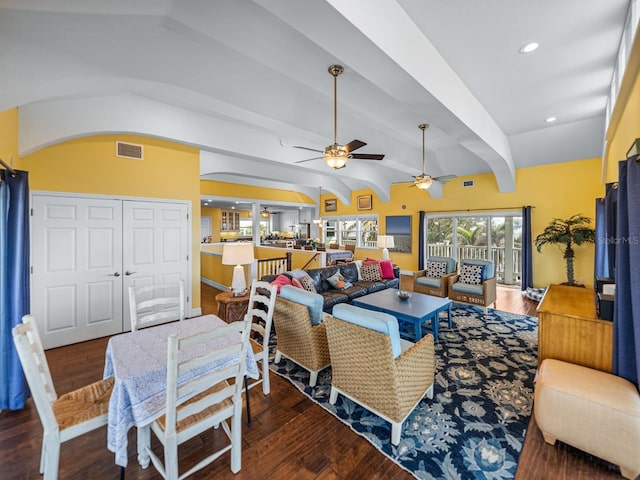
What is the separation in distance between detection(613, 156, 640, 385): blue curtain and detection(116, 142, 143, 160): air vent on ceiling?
542 centimetres

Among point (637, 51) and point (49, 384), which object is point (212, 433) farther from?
point (637, 51)

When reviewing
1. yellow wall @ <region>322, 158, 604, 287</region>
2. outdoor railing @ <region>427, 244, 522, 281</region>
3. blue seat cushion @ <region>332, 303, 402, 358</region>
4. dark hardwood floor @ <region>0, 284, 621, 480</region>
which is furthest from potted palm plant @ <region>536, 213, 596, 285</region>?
blue seat cushion @ <region>332, 303, 402, 358</region>

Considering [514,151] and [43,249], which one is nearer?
[43,249]

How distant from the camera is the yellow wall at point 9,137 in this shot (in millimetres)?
2512

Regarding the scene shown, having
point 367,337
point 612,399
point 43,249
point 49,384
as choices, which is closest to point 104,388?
point 49,384

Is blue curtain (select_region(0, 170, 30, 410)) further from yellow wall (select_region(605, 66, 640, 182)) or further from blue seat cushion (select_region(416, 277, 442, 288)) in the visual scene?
blue seat cushion (select_region(416, 277, 442, 288))

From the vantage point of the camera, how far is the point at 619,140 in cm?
307

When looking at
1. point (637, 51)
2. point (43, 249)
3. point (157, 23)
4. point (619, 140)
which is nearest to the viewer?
point (637, 51)

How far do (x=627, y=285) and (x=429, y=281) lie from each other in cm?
357

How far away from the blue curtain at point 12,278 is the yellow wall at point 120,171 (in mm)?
1420

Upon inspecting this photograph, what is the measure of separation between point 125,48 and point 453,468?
4.40m

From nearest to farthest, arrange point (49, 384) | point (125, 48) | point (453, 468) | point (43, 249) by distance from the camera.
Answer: point (49, 384) → point (453, 468) → point (125, 48) → point (43, 249)

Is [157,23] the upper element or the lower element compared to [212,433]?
upper

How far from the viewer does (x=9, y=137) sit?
268cm
